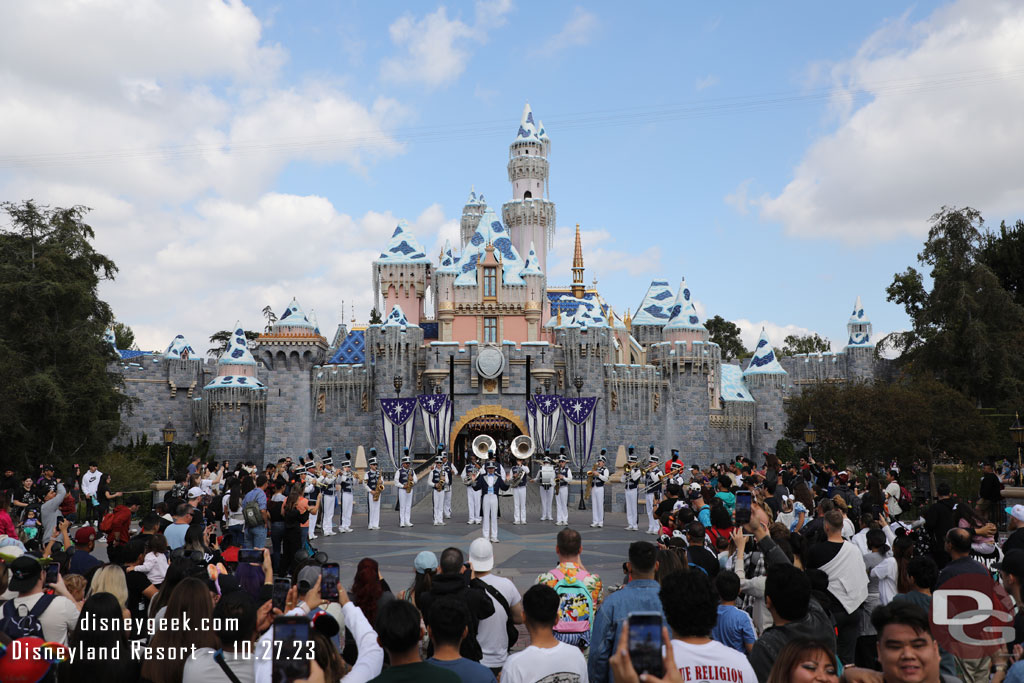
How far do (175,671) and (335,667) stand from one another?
83 cm

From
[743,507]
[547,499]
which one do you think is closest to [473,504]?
[547,499]

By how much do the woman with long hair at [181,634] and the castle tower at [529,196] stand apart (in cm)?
4788

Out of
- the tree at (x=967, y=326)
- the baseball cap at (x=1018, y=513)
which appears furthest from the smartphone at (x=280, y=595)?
the tree at (x=967, y=326)

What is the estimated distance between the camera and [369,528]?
2042cm

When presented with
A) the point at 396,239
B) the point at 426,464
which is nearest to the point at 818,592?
the point at 426,464

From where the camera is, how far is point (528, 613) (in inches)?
178

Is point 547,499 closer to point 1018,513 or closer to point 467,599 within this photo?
point 1018,513

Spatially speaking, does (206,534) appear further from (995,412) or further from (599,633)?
(995,412)

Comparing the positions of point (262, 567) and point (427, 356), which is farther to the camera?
point (427, 356)

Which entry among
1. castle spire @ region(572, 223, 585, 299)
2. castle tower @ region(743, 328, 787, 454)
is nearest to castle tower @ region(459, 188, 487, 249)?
castle spire @ region(572, 223, 585, 299)

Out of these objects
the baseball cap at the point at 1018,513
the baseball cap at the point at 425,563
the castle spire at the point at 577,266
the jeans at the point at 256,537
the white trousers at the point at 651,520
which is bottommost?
the white trousers at the point at 651,520

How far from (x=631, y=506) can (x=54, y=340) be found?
21.0 meters

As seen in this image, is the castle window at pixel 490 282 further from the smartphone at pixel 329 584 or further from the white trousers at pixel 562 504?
the smartphone at pixel 329 584

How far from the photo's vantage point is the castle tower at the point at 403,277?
48375mm
